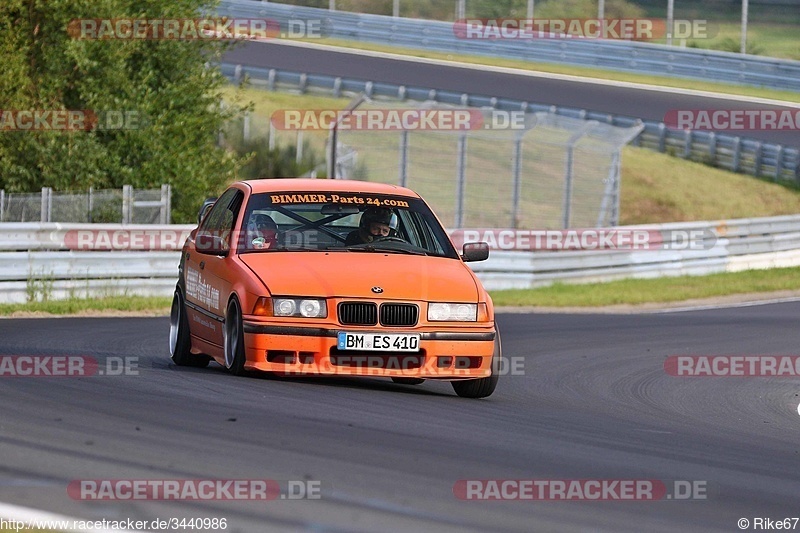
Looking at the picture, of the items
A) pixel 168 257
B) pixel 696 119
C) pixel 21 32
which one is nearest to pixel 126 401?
pixel 168 257

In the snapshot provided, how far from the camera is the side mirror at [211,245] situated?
1009 centimetres

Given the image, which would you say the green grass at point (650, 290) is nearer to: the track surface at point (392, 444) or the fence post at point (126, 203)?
the fence post at point (126, 203)

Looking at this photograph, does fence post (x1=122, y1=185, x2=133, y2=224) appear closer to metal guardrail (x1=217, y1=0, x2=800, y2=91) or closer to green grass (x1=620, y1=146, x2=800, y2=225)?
green grass (x1=620, y1=146, x2=800, y2=225)

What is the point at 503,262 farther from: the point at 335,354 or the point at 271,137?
the point at 335,354

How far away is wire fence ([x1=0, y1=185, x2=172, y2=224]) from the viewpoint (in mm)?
19859

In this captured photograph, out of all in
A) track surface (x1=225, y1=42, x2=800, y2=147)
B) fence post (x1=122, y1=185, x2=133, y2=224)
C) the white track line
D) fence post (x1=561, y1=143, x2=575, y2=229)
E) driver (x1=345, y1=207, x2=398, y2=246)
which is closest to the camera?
driver (x1=345, y1=207, x2=398, y2=246)

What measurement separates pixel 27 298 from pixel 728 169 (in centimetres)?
2317

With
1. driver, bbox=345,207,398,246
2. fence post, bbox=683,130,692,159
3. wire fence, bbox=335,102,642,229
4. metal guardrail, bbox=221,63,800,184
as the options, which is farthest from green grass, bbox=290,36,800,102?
driver, bbox=345,207,398,246

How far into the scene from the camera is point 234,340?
31.0ft

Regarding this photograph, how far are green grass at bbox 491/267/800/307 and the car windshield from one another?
11.3 meters

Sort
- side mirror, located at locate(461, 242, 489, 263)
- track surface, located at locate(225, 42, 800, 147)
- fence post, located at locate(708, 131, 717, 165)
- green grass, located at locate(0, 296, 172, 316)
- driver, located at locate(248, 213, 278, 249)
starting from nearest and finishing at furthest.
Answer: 1. driver, located at locate(248, 213, 278, 249)
2. side mirror, located at locate(461, 242, 489, 263)
3. green grass, located at locate(0, 296, 172, 316)
4. fence post, located at locate(708, 131, 717, 165)
5. track surface, located at locate(225, 42, 800, 147)

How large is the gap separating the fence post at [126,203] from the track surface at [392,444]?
848cm

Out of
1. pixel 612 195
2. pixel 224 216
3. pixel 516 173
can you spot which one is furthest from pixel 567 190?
pixel 224 216

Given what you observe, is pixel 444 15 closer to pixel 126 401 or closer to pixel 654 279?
pixel 654 279
